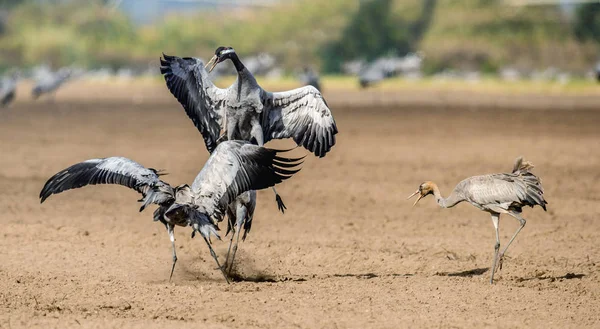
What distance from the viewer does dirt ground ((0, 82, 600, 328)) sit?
789 cm

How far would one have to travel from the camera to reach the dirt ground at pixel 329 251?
7.89 m

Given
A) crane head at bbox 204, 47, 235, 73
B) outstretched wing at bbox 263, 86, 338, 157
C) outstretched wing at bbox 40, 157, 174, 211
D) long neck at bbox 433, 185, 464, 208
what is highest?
crane head at bbox 204, 47, 235, 73

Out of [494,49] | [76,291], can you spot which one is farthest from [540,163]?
[494,49]

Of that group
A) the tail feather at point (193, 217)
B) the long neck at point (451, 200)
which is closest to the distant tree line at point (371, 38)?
the long neck at point (451, 200)

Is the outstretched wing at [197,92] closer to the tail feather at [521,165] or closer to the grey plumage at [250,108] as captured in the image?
the grey plumage at [250,108]

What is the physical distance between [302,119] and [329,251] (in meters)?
1.55

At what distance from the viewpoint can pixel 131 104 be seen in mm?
36594

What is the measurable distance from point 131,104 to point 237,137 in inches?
1077

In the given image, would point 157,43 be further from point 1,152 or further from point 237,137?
point 237,137

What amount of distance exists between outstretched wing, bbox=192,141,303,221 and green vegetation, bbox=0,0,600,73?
50.5 meters

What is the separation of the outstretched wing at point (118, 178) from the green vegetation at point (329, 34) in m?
50.8

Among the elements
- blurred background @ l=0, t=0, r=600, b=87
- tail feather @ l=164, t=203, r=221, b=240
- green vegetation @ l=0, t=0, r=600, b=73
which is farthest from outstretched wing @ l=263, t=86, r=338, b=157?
green vegetation @ l=0, t=0, r=600, b=73

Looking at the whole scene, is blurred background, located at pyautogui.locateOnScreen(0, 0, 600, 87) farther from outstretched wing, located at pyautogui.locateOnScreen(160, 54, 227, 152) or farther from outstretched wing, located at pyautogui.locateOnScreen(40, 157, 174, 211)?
outstretched wing, located at pyautogui.locateOnScreen(40, 157, 174, 211)

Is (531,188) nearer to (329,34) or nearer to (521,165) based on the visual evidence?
(521,165)
